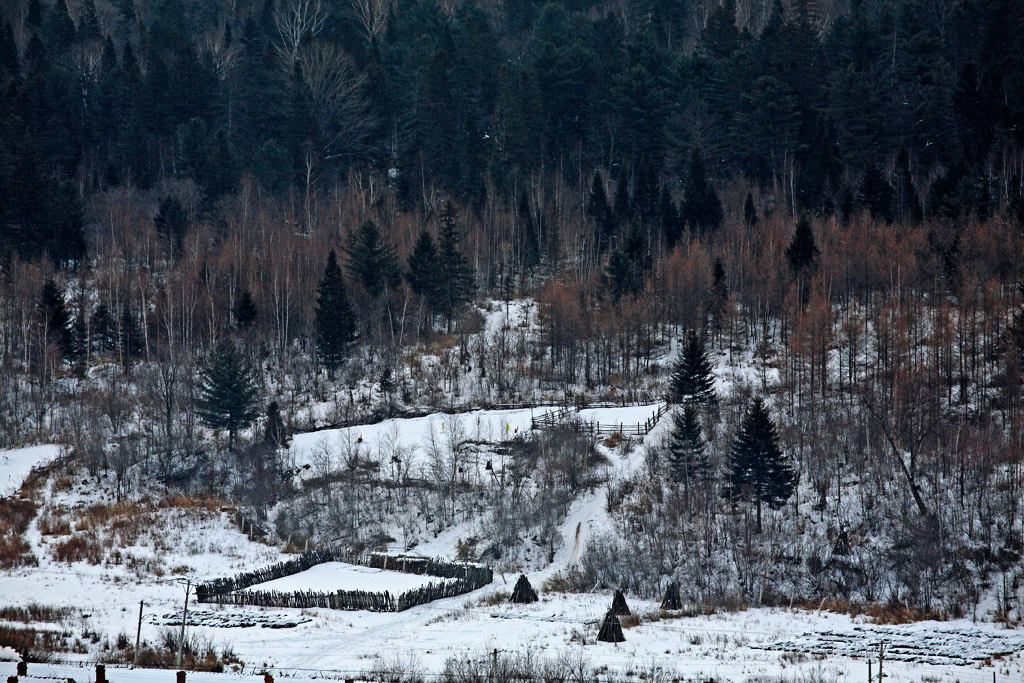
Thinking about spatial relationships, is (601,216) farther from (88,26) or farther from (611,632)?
(88,26)

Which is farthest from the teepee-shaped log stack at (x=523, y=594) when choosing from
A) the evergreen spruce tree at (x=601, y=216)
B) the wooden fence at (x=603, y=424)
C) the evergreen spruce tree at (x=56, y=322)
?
the evergreen spruce tree at (x=601, y=216)

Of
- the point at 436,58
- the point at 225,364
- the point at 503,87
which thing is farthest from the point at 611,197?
the point at 225,364

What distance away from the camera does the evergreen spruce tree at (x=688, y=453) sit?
155 feet

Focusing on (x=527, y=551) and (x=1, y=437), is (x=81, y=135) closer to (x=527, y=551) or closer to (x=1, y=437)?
(x=1, y=437)

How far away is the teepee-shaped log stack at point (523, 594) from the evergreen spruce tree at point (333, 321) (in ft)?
93.6

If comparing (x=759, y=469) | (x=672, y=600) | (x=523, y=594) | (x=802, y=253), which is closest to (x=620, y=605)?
(x=672, y=600)

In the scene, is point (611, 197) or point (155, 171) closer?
point (611, 197)

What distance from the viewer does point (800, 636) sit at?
3194cm

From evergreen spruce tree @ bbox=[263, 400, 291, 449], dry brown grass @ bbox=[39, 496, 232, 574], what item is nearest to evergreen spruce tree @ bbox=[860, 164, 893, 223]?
evergreen spruce tree @ bbox=[263, 400, 291, 449]

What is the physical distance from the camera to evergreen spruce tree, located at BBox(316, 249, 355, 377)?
63406 millimetres

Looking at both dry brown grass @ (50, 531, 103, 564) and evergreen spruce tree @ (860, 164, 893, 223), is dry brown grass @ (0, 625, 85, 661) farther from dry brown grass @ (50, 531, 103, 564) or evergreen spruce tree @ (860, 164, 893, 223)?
evergreen spruce tree @ (860, 164, 893, 223)

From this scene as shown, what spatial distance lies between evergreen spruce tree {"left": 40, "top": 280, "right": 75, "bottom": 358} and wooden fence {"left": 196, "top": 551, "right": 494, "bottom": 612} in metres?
28.5

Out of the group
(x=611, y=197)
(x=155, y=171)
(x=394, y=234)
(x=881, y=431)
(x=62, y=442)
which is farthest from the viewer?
(x=155, y=171)

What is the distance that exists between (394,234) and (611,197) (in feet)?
56.0
